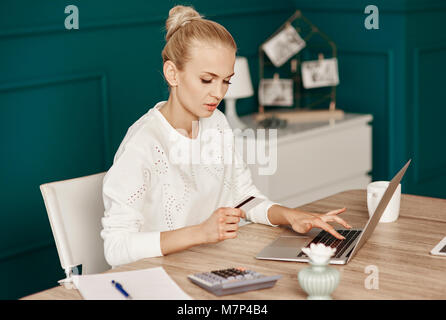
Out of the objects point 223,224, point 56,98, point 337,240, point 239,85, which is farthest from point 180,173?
point 239,85

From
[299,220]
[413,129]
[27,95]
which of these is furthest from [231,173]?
[413,129]

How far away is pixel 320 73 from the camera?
159 inches

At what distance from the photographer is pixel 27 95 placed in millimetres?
2900

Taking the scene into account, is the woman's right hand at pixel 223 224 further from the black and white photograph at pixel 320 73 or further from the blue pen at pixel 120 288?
the black and white photograph at pixel 320 73

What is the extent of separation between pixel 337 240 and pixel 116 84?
68.7 inches

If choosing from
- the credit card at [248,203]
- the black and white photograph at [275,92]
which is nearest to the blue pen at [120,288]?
the credit card at [248,203]

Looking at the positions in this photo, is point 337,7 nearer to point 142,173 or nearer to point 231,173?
point 231,173

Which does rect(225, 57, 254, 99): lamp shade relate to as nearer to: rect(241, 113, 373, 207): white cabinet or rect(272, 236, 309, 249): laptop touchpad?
rect(241, 113, 373, 207): white cabinet

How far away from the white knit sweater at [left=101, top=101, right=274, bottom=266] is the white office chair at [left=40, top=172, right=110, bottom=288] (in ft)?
0.40

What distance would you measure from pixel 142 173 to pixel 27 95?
4.06 ft

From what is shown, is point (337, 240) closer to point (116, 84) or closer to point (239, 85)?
point (116, 84)

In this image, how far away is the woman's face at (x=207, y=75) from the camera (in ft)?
6.19

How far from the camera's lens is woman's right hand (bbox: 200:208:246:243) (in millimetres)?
1648
